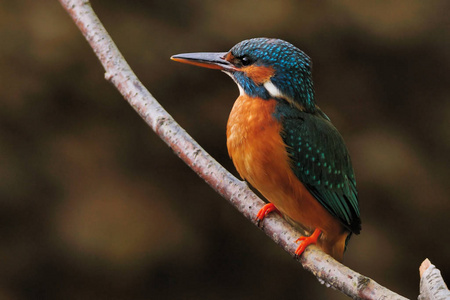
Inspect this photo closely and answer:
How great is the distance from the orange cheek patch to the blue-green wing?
0.39ft

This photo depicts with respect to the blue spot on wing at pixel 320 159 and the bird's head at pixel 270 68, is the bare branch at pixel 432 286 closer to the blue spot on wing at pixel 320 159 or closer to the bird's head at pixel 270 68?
the blue spot on wing at pixel 320 159

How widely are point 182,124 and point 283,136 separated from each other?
1.53 m

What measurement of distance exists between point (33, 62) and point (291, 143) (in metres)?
1.89

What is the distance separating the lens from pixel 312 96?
1625 millimetres

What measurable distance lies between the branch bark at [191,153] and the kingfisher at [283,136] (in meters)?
0.06

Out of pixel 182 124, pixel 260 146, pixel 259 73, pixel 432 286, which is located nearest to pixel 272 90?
pixel 259 73

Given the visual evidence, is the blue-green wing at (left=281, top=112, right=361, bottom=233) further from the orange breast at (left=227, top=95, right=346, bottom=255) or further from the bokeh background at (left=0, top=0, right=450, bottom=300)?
the bokeh background at (left=0, top=0, right=450, bottom=300)

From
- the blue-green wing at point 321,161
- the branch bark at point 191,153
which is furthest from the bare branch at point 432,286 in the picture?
the blue-green wing at point 321,161

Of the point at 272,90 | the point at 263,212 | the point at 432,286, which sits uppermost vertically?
the point at 272,90

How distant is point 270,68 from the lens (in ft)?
5.29

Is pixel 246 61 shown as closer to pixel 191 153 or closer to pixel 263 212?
pixel 191 153

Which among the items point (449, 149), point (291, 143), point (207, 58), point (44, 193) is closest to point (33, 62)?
point (44, 193)

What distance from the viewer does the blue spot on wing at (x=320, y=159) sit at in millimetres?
1630

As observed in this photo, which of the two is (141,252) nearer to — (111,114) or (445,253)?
(111,114)
